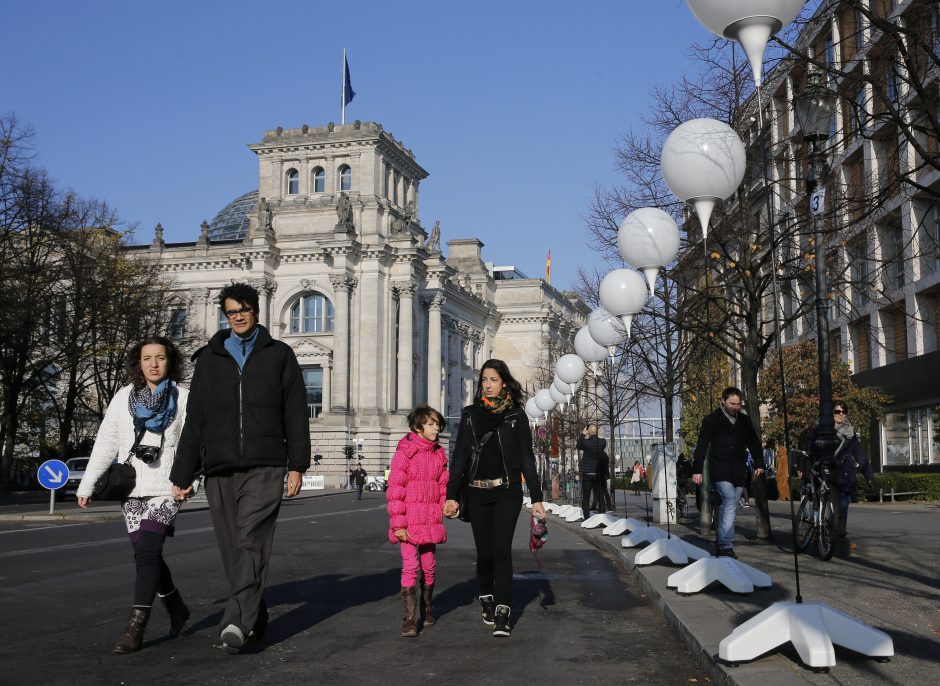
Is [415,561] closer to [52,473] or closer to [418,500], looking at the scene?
[418,500]

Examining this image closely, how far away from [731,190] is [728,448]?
Result: 3027 millimetres

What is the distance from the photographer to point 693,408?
158 feet

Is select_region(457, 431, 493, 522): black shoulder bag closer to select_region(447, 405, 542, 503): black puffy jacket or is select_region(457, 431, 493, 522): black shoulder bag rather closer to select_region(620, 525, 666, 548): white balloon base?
select_region(447, 405, 542, 503): black puffy jacket

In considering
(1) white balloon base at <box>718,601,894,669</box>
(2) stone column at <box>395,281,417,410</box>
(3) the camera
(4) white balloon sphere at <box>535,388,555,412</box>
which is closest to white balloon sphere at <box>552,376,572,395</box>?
(4) white balloon sphere at <box>535,388,555,412</box>

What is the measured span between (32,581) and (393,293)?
66663 mm

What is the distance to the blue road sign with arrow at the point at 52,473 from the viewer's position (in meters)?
23.8

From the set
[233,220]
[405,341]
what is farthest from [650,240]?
[233,220]

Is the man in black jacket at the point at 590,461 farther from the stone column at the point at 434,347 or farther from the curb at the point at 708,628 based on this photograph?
the stone column at the point at 434,347

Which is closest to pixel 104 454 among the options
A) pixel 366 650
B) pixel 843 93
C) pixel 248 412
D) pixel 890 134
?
pixel 248 412

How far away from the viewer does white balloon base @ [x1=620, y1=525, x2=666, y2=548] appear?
43.0ft

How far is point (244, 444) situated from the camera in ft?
21.9

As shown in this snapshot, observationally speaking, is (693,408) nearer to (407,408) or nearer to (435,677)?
(407,408)

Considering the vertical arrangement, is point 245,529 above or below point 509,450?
below

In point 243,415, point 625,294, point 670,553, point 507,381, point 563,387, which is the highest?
point 625,294
